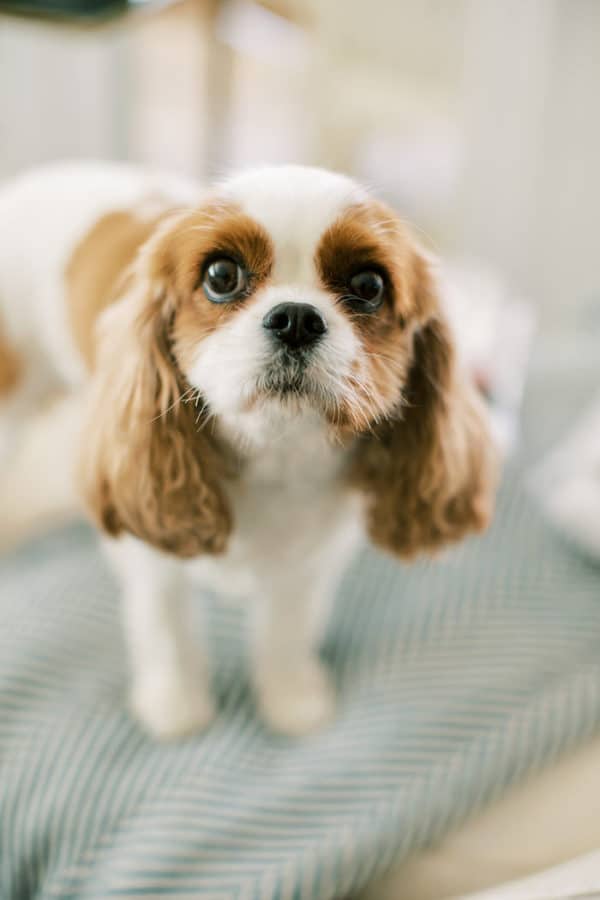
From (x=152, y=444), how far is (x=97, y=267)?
0.35 m

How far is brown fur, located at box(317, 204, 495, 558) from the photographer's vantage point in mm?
699

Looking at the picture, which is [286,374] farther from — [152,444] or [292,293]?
[152,444]

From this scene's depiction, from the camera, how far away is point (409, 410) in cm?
86

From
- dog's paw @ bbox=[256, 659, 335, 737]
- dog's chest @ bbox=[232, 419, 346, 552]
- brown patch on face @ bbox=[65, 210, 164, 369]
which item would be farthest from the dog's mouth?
dog's paw @ bbox=[256, 659, 335, 737]

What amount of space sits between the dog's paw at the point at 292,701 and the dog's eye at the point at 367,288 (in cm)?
57

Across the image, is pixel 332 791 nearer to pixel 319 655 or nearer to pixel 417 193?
pixel 319 655

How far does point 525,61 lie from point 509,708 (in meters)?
1.55

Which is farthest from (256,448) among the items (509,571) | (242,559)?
(509,571)

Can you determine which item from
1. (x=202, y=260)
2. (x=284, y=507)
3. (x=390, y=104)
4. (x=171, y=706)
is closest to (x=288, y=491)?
(x=284, y=507)

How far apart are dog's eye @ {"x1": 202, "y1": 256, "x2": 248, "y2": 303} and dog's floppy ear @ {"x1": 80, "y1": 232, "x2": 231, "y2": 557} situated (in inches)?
2.3

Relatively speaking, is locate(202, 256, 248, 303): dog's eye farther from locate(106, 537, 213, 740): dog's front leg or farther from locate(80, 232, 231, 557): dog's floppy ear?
locate(106, 537, 213, 740): dog's front leg

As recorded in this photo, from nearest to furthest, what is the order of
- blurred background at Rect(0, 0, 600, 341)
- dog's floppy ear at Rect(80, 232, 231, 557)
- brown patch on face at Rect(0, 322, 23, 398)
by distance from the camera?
dog's floppy ear at Rect(80, 232, 231, 557)
brown patch on face at Rect(0, 322, 23, 398)
blurred background at Rect(0, 0, 600, 341)

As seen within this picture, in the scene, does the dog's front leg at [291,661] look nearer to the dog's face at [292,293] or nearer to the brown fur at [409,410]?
the brown fur at [409,410]

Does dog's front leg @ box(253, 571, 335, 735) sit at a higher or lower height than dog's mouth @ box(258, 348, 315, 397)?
lower
